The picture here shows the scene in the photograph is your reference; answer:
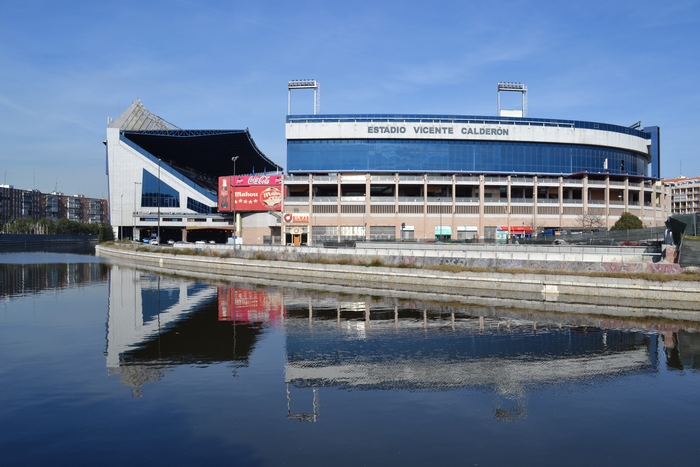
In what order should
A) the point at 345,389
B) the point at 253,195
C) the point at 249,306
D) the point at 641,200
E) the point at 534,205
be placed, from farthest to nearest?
1. the point at 253,195
2. the point at 641,200
3. the point at 534,205
4. the point at 249,306
5. the point at 345,389

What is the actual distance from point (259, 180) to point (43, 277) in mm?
36155

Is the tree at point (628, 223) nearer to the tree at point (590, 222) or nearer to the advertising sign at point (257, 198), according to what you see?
the tree at point (590, 222)

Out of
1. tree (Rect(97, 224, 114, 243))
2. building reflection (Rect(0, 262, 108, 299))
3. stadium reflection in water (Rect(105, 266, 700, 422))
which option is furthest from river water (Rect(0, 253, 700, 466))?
tree (Rect(97, 224, 114, 243))

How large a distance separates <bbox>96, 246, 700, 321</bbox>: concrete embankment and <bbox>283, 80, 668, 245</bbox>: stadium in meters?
20.6

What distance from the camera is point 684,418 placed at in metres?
16.7

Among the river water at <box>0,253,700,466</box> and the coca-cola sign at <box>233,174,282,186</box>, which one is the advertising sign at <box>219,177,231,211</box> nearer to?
the coca-cola sign at <box>233,174,282,186</box>

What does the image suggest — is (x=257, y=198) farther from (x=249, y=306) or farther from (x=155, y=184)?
(x=249, y=306)

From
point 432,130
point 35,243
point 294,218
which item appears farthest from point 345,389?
point 35,243

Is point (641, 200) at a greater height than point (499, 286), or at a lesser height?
greater

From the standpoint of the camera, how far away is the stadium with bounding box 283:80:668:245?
259ft

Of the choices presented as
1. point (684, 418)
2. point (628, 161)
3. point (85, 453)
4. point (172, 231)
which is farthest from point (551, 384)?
point (172, 231)

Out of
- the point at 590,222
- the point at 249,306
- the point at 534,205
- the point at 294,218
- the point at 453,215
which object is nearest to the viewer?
the point at 249,306

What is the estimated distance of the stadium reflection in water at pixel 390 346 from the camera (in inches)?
789

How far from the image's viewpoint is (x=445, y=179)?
79.9 metres
